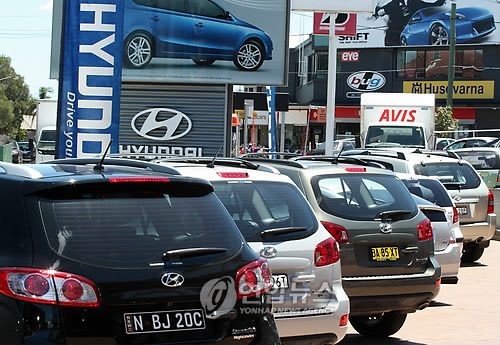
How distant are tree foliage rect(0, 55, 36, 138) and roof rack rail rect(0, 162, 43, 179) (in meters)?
92.9

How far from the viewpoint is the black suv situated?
3889 mm

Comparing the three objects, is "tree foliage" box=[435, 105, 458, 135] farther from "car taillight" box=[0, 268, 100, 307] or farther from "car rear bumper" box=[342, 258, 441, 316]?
"car taillight" box=[0, 268, 100, 307]

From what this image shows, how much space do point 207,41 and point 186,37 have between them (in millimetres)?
475

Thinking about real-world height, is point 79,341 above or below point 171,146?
below

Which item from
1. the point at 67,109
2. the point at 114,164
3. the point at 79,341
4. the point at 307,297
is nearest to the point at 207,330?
the point at 79,341

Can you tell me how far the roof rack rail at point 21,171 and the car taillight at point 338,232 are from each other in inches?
140

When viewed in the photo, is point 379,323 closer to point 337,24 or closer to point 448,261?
point 448,261

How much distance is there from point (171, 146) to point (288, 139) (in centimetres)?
4475

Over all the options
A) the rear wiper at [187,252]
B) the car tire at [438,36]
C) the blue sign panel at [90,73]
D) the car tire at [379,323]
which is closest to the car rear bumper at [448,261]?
the car tire at [379,323]

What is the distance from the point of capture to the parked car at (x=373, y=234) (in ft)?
24.6

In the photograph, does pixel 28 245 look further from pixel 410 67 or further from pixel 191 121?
pixel 410 67

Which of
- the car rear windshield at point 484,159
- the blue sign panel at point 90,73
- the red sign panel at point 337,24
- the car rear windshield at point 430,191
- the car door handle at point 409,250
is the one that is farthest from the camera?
the car rear windshield at point 484,159

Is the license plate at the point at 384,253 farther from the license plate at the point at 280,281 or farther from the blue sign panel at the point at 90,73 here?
the blue sign panel at the point at 90,73

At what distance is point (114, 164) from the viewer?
5.45 meters
